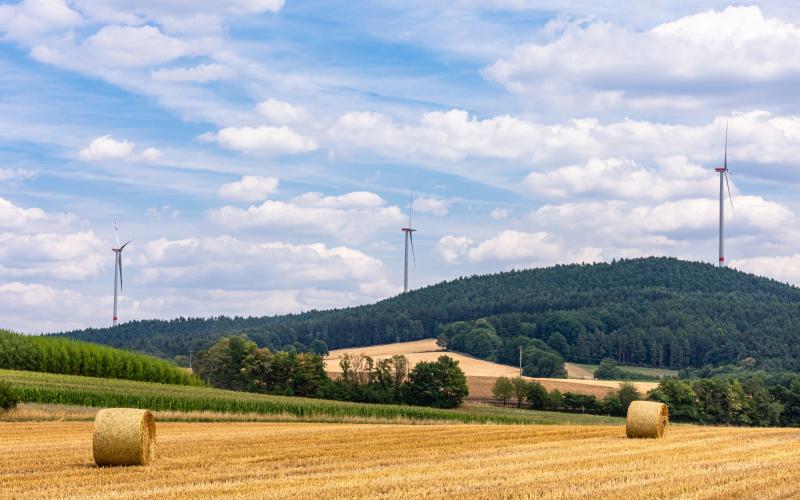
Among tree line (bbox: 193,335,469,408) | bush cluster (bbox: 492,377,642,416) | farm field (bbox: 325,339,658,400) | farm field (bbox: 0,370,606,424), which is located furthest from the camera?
farm field (bbox: 325,339,658,400)

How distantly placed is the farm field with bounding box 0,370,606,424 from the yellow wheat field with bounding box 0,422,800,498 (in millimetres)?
21861

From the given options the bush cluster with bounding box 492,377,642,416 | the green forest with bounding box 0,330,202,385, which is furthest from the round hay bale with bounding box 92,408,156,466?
the bush cluster with bounding box 492,377,642,416

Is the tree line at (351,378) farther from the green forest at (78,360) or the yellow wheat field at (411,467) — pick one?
the yellow wheat field at (411,467)

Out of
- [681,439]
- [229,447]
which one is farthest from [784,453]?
[229,447]

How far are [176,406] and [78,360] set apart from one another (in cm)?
3343

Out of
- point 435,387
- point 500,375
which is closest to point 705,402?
point 435,387

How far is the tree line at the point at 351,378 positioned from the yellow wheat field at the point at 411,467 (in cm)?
7285

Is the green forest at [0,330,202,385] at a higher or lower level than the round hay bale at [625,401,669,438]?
higher

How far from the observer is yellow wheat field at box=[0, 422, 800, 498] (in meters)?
22.1

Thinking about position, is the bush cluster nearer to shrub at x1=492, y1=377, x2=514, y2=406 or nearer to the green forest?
shrub at x1=492, y1=377, x2=514, y2=406

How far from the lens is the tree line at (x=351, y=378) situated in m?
112

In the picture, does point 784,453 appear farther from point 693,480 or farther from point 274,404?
point 274,404

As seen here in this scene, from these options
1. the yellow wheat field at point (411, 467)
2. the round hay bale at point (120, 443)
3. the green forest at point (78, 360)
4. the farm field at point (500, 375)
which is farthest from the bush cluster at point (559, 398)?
the round hay bale at point (120, 443)

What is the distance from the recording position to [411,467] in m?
26.4
